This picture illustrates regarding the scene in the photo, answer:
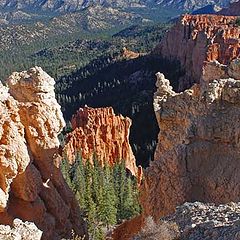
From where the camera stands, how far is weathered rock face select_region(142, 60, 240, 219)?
18.0m

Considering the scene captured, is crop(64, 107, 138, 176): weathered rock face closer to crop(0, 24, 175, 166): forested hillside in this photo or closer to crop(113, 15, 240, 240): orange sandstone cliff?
crop(0, 24, 175, 166): forested hillside

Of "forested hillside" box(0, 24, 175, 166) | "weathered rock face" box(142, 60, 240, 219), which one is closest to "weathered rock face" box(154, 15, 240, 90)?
"forested hillside" box(0, 24, 175, 166)

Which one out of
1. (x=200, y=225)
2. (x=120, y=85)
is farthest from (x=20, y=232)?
(x=120, y=85)

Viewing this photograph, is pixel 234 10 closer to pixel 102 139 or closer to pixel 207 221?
pixel 102 139

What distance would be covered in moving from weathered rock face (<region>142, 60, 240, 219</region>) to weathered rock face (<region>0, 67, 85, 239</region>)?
324 centimetres

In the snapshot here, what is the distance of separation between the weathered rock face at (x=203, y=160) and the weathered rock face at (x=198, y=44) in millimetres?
39212

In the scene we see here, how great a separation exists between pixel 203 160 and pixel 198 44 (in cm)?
5825

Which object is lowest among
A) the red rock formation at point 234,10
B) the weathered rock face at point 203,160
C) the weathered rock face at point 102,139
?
the weathered rock face at point 203,160

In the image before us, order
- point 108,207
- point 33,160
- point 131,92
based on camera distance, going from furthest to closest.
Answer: point 131,92
point 108,207
point 33,160

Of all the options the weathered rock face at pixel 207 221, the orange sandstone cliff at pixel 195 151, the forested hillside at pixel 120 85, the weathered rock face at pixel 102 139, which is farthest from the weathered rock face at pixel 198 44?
the weathered rock face at pixel 207 221

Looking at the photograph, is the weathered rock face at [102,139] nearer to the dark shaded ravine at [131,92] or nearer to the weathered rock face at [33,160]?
the dark shaded ravine at [131,92]

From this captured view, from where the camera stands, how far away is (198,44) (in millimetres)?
75125

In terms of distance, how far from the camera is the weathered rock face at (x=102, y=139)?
1828 inches

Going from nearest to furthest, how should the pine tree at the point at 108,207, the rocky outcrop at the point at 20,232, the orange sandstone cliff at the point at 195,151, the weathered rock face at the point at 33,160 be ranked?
the rocky outcrop at the point at 20,232 < the weathered rock face at the point at 33,160 < the orange sandstone cliff at the point at 195,151 < the pine tree at the point at 108,207
